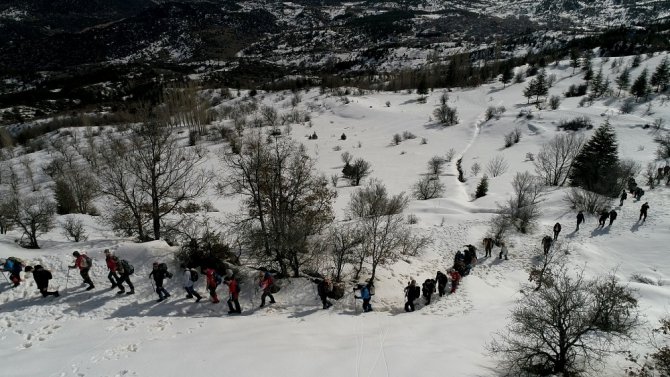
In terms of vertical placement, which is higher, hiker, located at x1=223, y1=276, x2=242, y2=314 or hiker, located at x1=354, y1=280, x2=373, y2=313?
hiker, located at x1=223, y1=276, x2=242, y2=314

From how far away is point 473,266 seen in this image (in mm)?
18625

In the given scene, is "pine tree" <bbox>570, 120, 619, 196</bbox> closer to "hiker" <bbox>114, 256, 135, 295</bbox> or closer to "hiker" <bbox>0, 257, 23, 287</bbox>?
"hiker" <bbox>114, 256, 135, 295</bbox>

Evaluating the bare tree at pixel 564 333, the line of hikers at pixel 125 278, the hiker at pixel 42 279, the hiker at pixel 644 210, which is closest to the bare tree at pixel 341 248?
the line of hikers at pixel 125 278

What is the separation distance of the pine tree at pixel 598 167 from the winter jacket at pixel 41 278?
3185 cm

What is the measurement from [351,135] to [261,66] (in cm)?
12161

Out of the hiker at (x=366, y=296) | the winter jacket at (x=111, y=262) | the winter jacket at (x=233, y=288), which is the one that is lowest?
the hiker at (x=366, y=296)

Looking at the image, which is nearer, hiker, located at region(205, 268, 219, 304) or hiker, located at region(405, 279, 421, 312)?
hiker, located at region(205, 268, 219, 304)

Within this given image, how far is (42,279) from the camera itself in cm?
1224

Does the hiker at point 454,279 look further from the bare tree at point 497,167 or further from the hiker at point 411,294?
the bare tree at point 497,167

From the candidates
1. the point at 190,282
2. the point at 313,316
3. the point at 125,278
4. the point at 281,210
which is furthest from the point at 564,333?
the point at 125,278

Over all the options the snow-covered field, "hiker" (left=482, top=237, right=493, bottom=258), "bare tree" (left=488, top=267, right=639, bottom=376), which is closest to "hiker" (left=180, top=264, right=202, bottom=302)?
the snow-covered field

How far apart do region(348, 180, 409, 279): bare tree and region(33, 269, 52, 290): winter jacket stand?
38.7ft

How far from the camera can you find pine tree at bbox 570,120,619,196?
1043 inches

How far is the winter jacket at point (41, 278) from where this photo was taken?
39.8 ft
